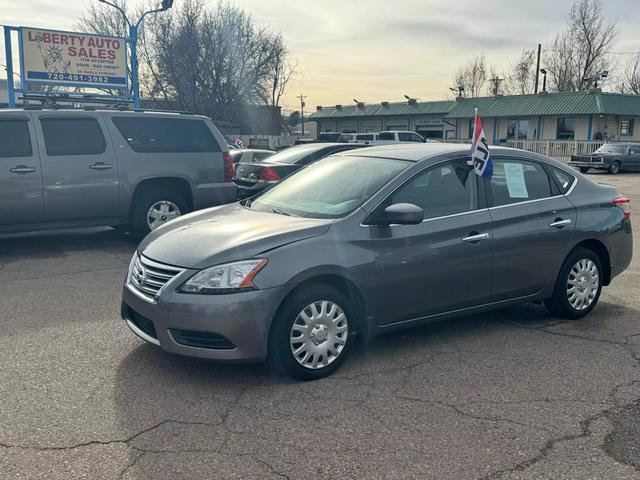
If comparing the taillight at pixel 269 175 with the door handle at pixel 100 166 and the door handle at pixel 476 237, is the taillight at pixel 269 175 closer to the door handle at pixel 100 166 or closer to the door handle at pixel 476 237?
the door handle at pixel 100 166

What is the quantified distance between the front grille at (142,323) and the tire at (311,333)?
83cm

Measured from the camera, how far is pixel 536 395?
4.09 meters

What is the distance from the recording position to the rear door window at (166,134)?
8719 millimetres

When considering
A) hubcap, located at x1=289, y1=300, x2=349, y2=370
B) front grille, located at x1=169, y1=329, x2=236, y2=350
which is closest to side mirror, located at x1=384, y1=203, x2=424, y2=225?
hubcap, located at x1=289, y1=300, x2=349, y2=370

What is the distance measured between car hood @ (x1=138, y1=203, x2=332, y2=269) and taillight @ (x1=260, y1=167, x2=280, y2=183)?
216 inches

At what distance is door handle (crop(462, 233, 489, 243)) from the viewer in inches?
195

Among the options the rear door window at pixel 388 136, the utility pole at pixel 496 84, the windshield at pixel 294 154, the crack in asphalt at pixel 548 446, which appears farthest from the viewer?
the utility pole at pixel 496 84

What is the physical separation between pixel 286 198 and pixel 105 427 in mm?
2427

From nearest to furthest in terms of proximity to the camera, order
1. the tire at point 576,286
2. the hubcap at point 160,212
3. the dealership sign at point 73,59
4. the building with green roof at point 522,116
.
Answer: the tire at point 576,286, the hubcap at point 160,212, the dealership sign at point 73,59, the building with green roof at point 522,116

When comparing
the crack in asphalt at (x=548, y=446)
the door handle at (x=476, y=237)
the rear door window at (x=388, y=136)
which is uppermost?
the rear door window at (x=388, y=136)

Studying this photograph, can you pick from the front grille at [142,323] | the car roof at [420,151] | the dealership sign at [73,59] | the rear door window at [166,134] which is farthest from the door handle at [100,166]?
the dealership sign at [73,59]

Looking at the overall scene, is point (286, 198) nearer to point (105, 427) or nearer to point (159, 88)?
point (105, 427)

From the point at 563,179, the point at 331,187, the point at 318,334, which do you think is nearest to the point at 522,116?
the point at 563,179

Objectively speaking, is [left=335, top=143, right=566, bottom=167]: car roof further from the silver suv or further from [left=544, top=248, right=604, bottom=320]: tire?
the silver suv
